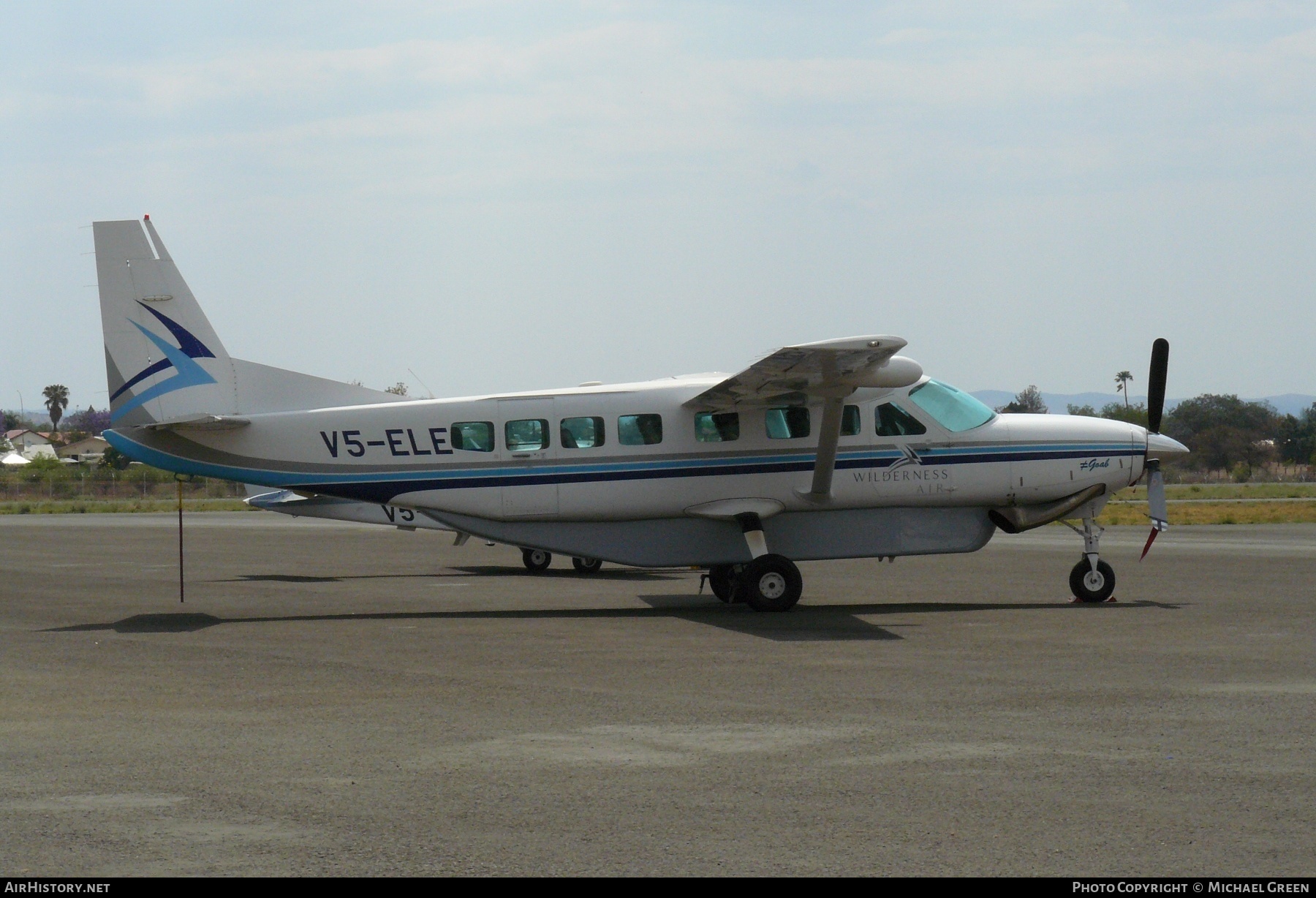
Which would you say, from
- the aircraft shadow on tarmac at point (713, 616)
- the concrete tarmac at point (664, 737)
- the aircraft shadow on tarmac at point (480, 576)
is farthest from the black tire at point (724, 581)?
the aircraft shadow on tarmac at point (480, 576)

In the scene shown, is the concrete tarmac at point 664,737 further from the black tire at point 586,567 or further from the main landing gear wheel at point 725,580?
the black tire at point 586,567

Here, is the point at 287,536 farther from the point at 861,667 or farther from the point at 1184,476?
the point at 1184,476

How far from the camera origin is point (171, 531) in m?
43.5

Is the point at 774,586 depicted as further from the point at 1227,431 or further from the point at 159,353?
the point at 1227,431

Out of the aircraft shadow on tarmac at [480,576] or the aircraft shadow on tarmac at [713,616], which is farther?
the aircraft shadow on tarmac at [480,576]

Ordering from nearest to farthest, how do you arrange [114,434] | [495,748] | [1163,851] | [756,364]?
[1163,851], [495,748], [756,364], [114,434]

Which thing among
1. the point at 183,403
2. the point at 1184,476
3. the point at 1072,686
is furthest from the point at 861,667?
the point at 1184,476

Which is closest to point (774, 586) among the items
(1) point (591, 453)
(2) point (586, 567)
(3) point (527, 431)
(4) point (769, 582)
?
(4) point (769, 582)

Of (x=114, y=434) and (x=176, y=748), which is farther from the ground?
(x=114, y=434)

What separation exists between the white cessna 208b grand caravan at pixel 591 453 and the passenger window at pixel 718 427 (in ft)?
0.06

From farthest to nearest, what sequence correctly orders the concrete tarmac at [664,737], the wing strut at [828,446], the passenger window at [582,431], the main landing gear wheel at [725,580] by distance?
the main landing gear wheel at [725,580] < the passenger window at [582,431] < the wing strut at [828,446] < the concrete tarmac at [664,737]

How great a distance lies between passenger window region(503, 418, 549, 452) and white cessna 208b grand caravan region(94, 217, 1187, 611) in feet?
0.06

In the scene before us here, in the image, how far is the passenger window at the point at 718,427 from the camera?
17.5m

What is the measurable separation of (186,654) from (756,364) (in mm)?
6788
